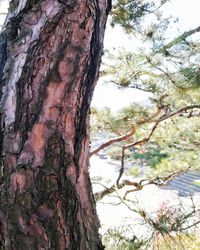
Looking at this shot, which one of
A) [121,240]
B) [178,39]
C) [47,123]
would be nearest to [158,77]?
[178,39]

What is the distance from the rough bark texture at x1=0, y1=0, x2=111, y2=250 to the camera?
0.39 m

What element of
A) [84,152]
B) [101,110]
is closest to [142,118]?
[101,110]

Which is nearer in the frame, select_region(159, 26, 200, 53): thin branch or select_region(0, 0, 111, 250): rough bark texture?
select_region(0, 0, 111, 250): rough bark texture

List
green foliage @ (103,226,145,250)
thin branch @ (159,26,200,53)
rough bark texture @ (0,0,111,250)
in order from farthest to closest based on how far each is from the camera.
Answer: thin branch @ (159,26,200,53) < green foliage @ (103,226,145,250) < rough bark texture @ (0,0,111,250)

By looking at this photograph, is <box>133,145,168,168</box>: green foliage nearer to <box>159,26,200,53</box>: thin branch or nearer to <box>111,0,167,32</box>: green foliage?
<box>111,0,167,32</box>: green foliage

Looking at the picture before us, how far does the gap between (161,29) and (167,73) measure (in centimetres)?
32

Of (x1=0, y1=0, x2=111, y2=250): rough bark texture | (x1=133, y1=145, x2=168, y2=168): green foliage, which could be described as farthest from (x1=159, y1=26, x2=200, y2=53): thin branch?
(x1=133, y1=145, x2=168, y2=168): green foliage

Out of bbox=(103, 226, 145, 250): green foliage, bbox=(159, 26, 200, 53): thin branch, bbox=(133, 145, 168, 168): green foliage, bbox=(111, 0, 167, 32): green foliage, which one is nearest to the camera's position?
bbox=(103, 226, 145, 250): green foliage

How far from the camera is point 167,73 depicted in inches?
38.9

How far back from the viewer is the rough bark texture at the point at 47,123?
39 cm

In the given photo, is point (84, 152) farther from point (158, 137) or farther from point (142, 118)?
point (158, 137)

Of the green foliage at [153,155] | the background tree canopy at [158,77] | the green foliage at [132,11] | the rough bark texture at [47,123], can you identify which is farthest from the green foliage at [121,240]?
the green foliage at [153,155]

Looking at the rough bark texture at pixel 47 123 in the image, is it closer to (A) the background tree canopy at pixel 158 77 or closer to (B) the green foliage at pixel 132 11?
(A) the background tree canopy at pixel 158 77

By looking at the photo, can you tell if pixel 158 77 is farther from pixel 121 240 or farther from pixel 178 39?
pixel 121 240
